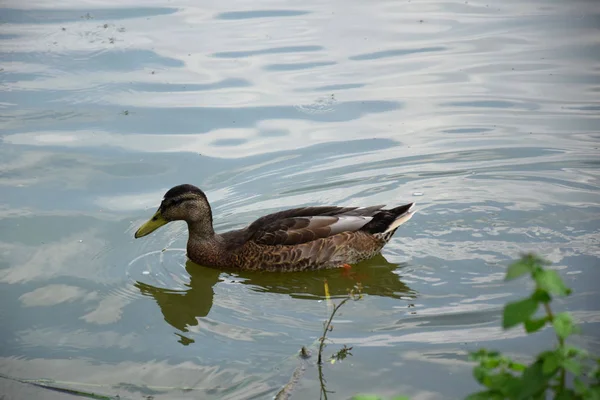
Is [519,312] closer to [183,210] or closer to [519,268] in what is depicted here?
[519,268]

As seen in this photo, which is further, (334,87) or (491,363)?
(334,87)

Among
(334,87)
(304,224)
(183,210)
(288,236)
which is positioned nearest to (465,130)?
(334,87)

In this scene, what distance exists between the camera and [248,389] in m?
5.96

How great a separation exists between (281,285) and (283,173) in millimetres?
2119

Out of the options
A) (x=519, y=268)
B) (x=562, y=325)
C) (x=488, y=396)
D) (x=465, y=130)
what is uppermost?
(x=519, y=268)

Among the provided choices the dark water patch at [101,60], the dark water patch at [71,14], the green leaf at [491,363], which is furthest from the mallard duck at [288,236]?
the dark water patch at [71,14]

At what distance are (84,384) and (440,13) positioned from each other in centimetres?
1112

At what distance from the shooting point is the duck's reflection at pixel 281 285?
7.58m

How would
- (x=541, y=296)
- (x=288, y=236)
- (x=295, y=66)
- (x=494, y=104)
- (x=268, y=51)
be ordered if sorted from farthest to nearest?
(x=268, y=51)
(x=295, y=66)
(x=494, y=104)
(x=288, y=236)
(x=541, y=296)

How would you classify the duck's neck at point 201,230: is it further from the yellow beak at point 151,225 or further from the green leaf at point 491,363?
the green leaf at point 491,363

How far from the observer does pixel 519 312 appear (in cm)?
357

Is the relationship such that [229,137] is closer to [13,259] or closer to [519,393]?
[13,259]

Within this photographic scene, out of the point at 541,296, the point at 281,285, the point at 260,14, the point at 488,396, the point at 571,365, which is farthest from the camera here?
the point at 260,14

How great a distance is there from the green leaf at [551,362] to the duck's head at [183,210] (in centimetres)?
556
